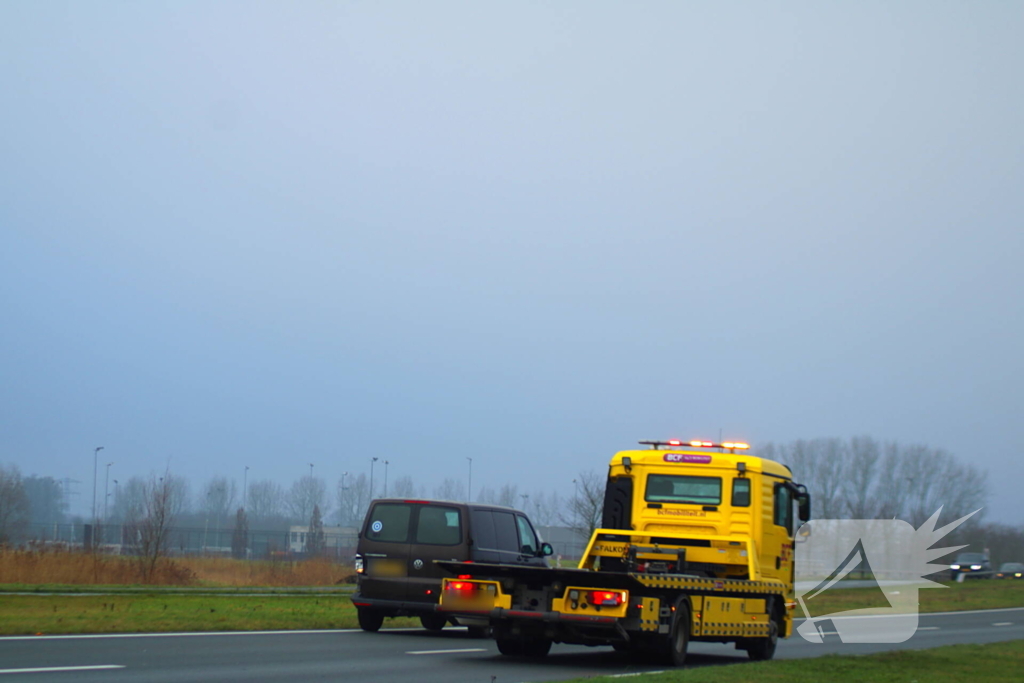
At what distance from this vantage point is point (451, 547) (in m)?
16.5

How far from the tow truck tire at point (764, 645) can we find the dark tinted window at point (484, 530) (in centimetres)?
426

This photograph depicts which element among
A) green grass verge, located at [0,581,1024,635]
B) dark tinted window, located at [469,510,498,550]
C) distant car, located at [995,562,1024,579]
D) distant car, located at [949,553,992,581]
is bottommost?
distant car, located at [995,562,1024,579]

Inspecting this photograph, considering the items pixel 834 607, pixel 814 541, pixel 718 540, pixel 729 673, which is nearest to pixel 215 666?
pixel 729 673

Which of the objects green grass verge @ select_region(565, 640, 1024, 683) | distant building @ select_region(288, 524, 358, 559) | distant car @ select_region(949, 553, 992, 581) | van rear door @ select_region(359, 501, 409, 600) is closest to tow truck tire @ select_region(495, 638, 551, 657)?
green grass verge @ select_region(565, 640, 1024, 683)

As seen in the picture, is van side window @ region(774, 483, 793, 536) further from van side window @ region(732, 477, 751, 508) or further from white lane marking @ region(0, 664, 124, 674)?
white lane marking @ region(0, 664, 124, 674)

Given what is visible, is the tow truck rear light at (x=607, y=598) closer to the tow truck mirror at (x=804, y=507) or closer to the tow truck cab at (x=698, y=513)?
the tow truck cab at (x=698, y=513)

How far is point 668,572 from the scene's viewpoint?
1473 cm

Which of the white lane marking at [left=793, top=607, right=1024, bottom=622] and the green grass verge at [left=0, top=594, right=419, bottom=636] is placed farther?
the white lane marking at [left=793, top=607, right=1024, bottom=622]

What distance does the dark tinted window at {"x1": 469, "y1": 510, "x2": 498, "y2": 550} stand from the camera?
16.8 metres

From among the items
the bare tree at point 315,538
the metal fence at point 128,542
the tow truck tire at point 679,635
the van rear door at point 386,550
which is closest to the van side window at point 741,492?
the tow truck tire at point 679,635

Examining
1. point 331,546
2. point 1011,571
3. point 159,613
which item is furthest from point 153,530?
point 1011,571

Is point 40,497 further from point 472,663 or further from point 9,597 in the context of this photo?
point 472,663

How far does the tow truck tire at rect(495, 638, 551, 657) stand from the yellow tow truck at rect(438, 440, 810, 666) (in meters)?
0.02

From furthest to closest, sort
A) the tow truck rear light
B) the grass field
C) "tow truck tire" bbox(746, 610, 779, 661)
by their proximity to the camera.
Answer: the grass field < "tow truck tire" bbox(746, 610, 779, 661) < the tow truck rear light
